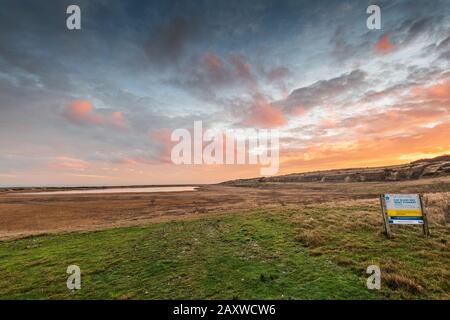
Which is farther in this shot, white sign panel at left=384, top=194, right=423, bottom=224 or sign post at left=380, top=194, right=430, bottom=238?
white sign panel at left=384, top=194, right=423, bottom=224

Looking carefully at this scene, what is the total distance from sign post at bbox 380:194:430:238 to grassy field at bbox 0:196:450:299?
32.2 inches

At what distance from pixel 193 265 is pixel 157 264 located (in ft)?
6.39

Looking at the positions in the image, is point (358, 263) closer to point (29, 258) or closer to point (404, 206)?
point (404, 206)

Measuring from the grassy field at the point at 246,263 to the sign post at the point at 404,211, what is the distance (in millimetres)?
817

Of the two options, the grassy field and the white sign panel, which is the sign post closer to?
the white sign panel

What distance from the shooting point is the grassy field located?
8344 mm

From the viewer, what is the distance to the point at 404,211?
13586mm

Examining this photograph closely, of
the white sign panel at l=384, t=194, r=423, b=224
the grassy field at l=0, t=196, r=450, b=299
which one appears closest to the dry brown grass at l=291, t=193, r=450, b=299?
the grassy field at l=0, t=196, r=450, b=299

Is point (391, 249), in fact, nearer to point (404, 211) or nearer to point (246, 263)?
point (404, 211)

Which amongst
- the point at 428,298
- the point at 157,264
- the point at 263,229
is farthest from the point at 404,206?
the point at 157,264

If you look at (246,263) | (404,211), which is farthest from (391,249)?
(246,263)

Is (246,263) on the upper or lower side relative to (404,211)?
lower

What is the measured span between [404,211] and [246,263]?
9.87m

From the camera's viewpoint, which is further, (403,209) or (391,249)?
(403,209)
